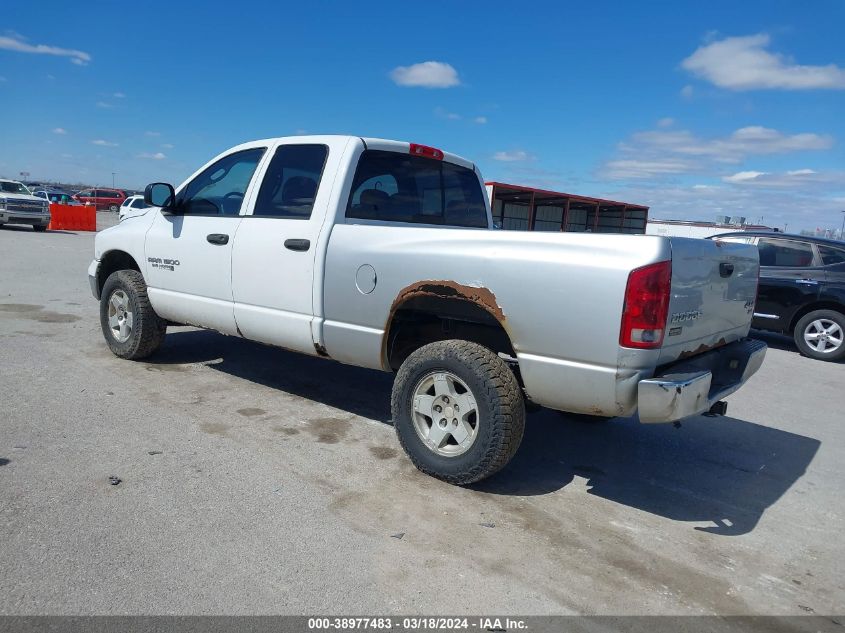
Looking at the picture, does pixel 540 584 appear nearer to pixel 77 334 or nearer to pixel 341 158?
pixel 341 158

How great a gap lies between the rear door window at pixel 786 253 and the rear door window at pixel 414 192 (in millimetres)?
6198

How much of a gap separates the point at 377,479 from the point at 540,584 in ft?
4.25

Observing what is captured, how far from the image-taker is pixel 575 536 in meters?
3.36

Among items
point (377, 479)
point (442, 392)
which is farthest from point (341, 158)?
point (377, 479)

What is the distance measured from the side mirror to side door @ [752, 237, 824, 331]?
8.24m

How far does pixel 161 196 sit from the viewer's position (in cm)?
555

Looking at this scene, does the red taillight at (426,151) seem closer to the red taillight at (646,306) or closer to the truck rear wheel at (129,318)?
the red taillight at (646,306)

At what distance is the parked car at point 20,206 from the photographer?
2234cm

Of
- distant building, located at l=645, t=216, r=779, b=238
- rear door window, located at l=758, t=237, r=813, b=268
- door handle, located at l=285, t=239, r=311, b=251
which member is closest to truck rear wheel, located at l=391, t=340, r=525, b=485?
door handle, located at l=285, t=239, r=311, b=251

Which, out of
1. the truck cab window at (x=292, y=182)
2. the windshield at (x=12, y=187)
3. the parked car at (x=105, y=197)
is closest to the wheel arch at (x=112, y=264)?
the truck cab window at (x=292, y=182)

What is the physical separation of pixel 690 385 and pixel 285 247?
2.88 metres

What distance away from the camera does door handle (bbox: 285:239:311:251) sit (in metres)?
4.47

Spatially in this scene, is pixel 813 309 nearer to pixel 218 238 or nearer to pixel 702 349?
pixel 702 349

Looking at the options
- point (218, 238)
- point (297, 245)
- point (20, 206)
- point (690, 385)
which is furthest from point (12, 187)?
point (690, 385)
